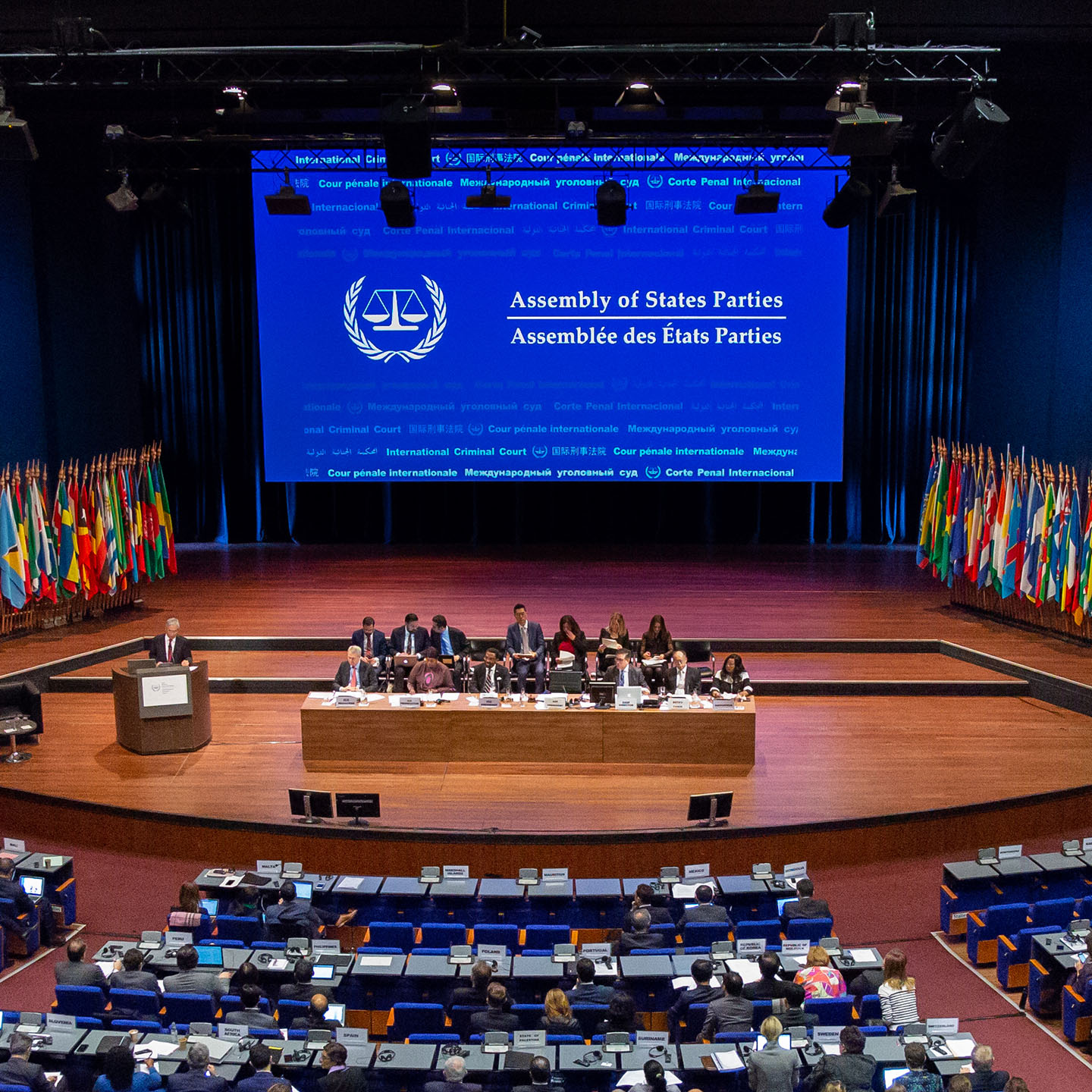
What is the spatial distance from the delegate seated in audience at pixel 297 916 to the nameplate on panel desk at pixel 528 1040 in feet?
6.52

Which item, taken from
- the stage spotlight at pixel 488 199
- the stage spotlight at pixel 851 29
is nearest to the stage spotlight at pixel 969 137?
the stage spotlight at pixel 851 29

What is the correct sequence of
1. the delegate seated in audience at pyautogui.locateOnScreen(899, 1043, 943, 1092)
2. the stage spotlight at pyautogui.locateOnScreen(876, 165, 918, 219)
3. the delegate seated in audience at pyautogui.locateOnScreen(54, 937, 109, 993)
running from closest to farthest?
the delegate seated in audience at pyautogui.locateOnScreen(899, 1043, 943, 1092), the delegate seated in audience at pyautogui.locateOnScreen(54, 937, 109, 993), the stage spotlight at pyautogui.locateOnScreen(876, 165, 918, 219)

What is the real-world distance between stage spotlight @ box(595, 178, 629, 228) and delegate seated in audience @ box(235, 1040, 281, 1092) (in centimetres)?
1110

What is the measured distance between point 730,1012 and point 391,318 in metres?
12.3

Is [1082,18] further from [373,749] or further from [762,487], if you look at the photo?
[373,749]

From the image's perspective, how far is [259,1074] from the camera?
5637 mm

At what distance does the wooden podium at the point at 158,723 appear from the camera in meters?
10.7

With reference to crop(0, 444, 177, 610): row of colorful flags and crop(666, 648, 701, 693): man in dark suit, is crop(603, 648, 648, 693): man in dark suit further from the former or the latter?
crop(0, 444, 177, 610): row of colorful flags

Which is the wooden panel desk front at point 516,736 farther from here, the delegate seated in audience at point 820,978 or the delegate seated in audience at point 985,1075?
the delegate seated in audience at point 985,1075

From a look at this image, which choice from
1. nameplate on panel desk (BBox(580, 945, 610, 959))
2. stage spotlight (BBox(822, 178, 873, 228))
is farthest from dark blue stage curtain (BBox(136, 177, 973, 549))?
nameplate on panel desk (BBox(580, 945, 610, 959))

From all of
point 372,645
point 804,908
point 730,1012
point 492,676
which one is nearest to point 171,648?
point 372,645

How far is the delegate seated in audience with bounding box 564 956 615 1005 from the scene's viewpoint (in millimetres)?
6613

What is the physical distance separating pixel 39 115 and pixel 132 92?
44.3 inches

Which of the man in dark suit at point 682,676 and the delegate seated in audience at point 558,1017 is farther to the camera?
the man in dark suit at point 682,676
